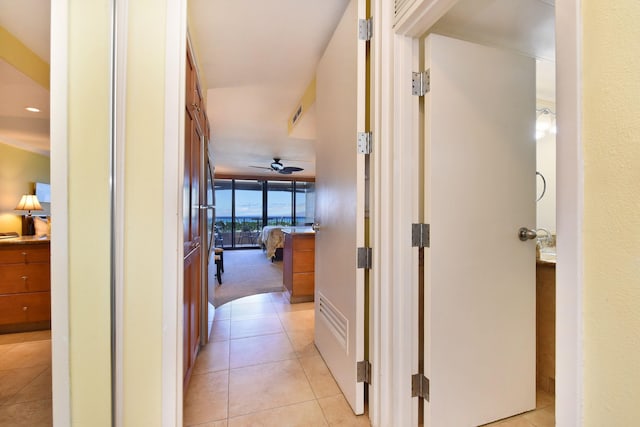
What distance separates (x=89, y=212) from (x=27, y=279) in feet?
0.99

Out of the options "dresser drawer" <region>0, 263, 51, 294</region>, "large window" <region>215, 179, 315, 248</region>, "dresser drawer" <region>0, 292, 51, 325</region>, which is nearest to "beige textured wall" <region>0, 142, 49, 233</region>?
"dresser drawer" <region>0, 263, 51, 294</region>

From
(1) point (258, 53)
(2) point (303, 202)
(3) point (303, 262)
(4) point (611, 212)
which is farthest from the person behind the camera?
(2) point (303, 202)

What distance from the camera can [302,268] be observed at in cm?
326

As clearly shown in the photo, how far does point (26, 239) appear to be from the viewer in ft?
2.87

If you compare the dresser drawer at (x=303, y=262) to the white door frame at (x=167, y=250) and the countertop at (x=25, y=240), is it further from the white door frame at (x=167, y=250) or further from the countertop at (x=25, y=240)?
the countertop at (x=25, y=240)

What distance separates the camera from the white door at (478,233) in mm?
1278

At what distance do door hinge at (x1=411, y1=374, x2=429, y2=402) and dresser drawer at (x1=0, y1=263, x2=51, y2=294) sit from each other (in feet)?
5.19

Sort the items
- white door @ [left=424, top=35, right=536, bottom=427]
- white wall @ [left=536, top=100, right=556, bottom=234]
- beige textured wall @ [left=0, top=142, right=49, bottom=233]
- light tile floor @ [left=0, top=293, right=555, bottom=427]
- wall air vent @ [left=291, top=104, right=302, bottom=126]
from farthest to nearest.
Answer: wall air vent @ [left=291, top=104, right=302, bottom=126] < white wall @ [left=536, top=100, right=556, bottom=234] < white door @ [left=424, top=35, right=536, bottom=427] < light tile floor @ [left=0, top=293, right=555, bottom=427] < beige textured wall @ [left=0, top=142, right=49, bottom=233]

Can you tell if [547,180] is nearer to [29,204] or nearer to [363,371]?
[363,371]

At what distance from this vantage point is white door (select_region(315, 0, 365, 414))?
1.41m

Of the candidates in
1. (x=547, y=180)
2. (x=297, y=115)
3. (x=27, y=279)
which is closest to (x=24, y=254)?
(x=27, y=279)

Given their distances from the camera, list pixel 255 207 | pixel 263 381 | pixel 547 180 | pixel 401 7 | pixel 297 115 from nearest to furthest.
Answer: pixel 401 7, pixel 263 381, pixel 547 180, pixel 297 115, pixel 255 207

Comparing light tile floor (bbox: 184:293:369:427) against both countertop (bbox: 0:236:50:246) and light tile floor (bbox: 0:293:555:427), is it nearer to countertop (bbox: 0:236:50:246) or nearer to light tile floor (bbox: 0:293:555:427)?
light tile floor (bbox: 0:293:555:427)

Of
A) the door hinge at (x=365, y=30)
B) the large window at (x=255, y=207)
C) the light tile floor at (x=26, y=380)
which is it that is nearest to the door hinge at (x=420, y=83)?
the door hinge at (x=365, y=30)
